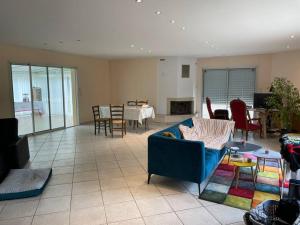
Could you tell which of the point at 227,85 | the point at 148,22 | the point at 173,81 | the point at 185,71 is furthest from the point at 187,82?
the point at 148,22

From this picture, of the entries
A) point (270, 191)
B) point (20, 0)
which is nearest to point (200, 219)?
point (270, 191)

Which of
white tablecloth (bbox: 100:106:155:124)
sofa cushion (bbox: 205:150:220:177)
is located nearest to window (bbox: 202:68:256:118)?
white tablecloth (bbox: 100:106:155:124)

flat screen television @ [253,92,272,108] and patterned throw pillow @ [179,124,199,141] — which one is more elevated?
flat screen television @ [253,92,272,108]

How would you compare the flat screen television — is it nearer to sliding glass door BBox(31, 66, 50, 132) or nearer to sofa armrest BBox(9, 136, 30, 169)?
sofa armrest BBox(9, 136, 30, 169)

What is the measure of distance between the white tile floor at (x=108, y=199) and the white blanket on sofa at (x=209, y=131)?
1.10 m

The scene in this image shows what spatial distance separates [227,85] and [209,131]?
14.0 ft

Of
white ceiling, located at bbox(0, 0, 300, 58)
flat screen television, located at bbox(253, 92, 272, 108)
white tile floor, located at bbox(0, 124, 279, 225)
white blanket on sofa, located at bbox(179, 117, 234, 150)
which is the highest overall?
white ceiling, located at bbox(0, 0, 300, 58)

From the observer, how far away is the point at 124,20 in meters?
3.79

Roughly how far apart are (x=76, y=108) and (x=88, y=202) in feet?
19.6

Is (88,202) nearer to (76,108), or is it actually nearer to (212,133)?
(212,133)

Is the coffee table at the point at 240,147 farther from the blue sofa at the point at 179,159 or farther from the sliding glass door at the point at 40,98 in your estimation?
the sliding glass door at the point at 40,98

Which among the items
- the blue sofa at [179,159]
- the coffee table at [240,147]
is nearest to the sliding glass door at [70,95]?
the blue sofa at [179,159]

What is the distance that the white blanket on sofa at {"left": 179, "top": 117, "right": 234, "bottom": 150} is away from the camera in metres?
4.52

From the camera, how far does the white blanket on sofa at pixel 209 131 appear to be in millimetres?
4523
